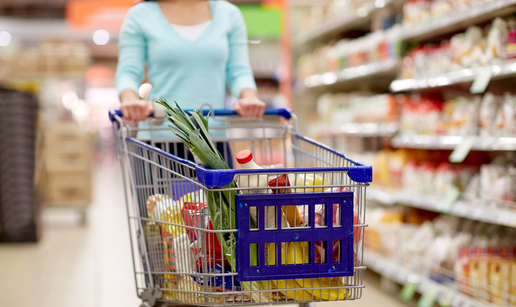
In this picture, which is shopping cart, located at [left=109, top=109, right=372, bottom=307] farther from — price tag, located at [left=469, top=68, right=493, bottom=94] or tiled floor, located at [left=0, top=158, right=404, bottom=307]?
tiled floor, located at [left=0, top=158, right=404, bottom=307]

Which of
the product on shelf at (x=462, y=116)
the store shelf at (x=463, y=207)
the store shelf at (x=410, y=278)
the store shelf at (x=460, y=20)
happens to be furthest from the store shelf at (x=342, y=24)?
the store shelf at (x=410, y=278)

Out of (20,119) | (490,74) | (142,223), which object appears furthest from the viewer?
(20,119)

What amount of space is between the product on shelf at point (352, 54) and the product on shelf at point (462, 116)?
365 millimetres

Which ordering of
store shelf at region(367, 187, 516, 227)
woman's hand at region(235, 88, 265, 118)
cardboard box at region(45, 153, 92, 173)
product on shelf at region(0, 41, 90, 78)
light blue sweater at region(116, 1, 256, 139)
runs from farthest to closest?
product on shelf at region(0, 41, 90, 78) → cardboard box at region(45, 153, 92, 173) → store shelf at region(367, 187, 516, 227) → light blue sweater at region(116, 1, 256, 139) → woman's hand at region(235, 88, 265, 118)

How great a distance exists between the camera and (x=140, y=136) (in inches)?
71.5

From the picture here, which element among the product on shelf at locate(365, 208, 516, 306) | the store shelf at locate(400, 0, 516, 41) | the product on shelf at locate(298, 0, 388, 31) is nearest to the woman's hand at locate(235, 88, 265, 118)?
the store shelf at locate(400, 0, 516, 41)

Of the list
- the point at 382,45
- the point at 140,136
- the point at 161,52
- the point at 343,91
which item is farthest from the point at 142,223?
the point at 343,91

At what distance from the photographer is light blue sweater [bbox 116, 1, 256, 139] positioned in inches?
69.4

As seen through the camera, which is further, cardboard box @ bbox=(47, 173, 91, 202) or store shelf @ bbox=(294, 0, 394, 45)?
cardboard box @ bbox=(47, 173, 91, 202)

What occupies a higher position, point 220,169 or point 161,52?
point 161,52

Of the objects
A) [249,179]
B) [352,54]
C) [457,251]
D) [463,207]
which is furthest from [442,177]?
[249,179]

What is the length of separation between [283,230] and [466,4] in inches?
A: 74.7

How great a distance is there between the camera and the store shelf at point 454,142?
7.52 feet

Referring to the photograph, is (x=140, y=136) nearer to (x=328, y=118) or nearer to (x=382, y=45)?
(x=382, y=45)
